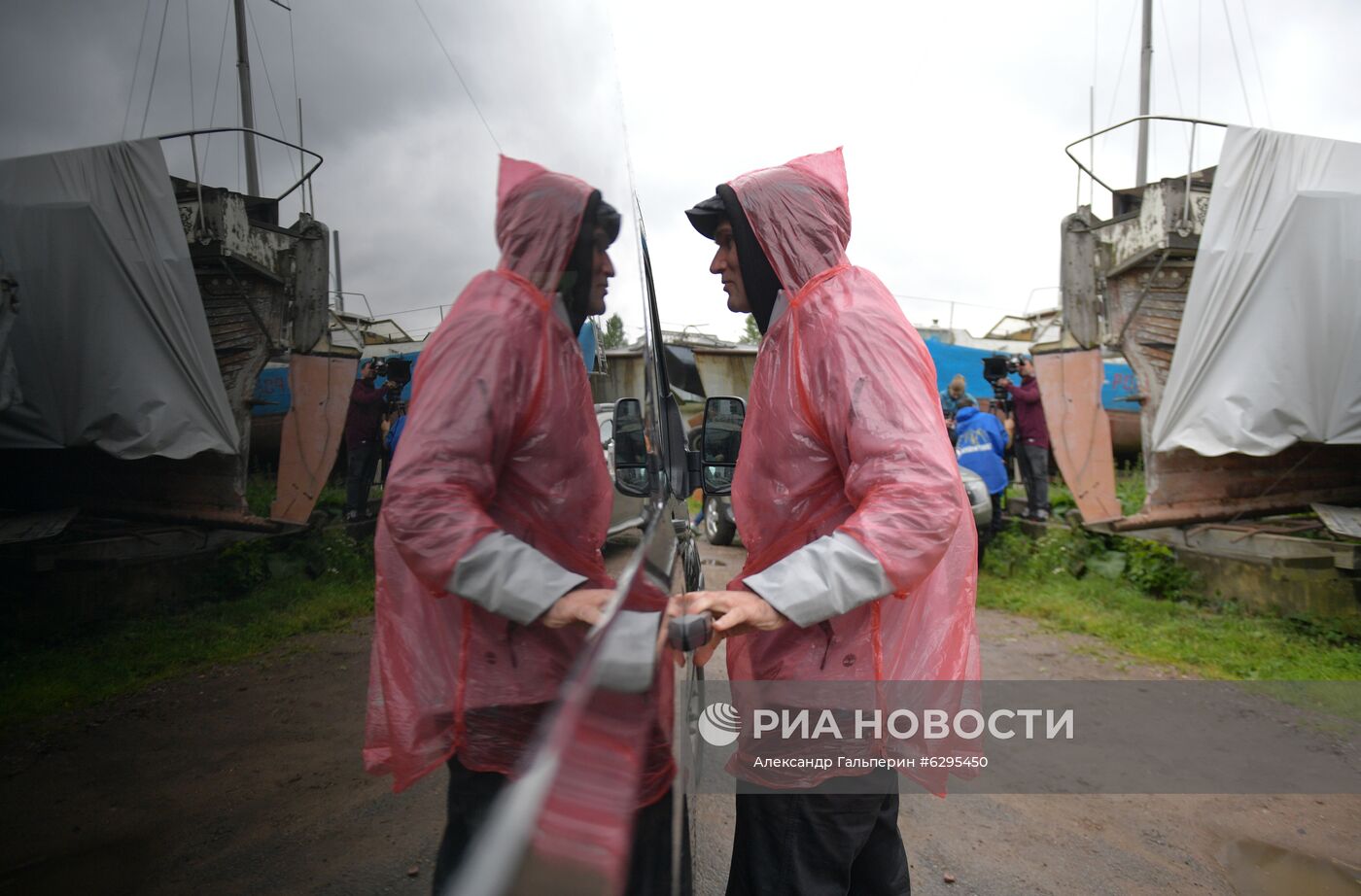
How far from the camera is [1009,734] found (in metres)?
3.72

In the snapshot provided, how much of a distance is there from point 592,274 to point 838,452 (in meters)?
0.59

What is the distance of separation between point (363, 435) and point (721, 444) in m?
1.33

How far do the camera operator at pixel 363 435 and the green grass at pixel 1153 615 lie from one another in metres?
4.87

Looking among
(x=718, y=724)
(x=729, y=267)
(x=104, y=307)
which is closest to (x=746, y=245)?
(x=729, y=267)

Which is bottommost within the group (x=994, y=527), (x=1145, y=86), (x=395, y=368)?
(x=994, y=527)

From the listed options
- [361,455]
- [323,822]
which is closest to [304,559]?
[361,455]

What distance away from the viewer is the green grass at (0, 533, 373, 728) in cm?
68

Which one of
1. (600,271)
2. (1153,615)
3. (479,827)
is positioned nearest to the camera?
(479,827)

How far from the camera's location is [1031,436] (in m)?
6.75

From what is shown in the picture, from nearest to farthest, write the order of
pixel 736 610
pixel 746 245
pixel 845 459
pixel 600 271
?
pixel 600 271, pixel 736 610, pixel 845 459, pixel 746 245

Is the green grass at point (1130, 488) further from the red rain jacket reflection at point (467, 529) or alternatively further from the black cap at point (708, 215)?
the red rain jacket reflection at point (467, 529)

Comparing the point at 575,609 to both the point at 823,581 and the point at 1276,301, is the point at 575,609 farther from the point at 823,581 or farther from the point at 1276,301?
the point at 1276,301

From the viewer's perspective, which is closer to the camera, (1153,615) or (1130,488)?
(1153,615)

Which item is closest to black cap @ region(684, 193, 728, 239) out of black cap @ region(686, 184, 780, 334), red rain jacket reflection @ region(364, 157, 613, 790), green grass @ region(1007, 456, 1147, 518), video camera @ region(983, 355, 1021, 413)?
black cap @ region(686, 184, 780, 334)
